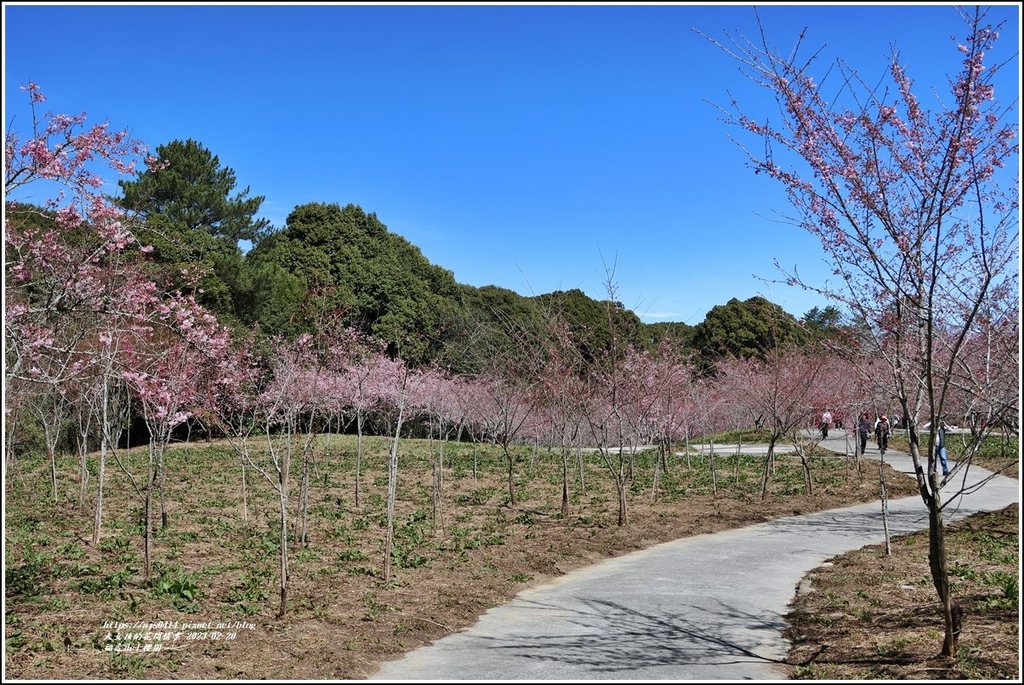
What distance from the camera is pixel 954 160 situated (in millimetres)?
4902

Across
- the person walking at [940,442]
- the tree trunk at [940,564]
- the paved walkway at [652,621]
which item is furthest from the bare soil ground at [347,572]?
the person walking at [940,442]

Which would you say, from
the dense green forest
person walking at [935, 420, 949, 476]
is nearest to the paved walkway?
person walking at [935, 420, 949, 476]

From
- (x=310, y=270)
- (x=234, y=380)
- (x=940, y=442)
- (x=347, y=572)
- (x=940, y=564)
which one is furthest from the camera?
(x=310, y=270)

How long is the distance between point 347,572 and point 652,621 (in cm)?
344

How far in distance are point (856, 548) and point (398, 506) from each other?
7185 mm

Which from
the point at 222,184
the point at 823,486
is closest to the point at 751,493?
the point at 823,486

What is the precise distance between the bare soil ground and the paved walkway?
0.30 metres

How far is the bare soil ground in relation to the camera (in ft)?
17.8

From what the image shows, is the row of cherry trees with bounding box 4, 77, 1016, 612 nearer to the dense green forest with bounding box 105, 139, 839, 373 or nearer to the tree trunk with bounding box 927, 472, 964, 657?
the tree trunk with bounding box 927, 472, 964, 657

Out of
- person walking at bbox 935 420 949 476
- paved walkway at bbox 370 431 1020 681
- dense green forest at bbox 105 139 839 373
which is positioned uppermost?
dense green forest at bbox 105 139 839 373

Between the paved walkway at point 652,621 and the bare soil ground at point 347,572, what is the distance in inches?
11.9

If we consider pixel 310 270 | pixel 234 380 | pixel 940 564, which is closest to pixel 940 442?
pixel 940 564

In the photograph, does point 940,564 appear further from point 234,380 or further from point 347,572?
point 234,380

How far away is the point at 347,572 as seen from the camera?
8375 millimetres
